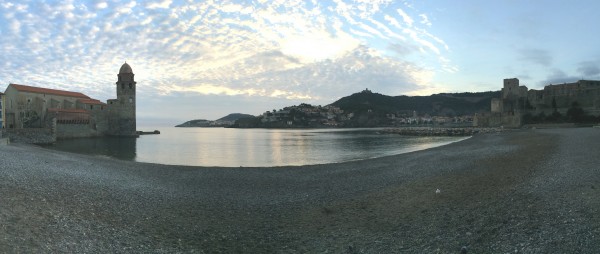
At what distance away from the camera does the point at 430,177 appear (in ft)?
42.4

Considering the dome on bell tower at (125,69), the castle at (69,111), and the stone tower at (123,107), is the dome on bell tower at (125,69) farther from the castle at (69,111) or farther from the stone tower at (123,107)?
the stone tower at (123,107)

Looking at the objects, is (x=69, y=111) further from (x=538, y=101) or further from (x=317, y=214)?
(x=538, y=101)

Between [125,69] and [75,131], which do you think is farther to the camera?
[125,69]

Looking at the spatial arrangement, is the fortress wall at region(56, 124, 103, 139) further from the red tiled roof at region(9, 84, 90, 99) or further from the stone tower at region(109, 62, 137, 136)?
the red tiled roof at region(9, 84, 90, 99)

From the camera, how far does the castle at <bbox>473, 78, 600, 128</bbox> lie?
64938 mm

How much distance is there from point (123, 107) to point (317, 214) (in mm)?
72480

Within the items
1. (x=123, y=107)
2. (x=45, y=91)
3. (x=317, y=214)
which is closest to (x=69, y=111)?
(x=45, y=91)

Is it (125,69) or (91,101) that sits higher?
(125,69)

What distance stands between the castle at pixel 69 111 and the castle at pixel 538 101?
80701 mm

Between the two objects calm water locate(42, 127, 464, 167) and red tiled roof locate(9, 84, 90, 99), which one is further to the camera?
red tiled roof locate(9, 84, 90, 99)

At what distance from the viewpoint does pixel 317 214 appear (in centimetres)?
940

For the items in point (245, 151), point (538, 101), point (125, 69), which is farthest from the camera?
point (538, 101)

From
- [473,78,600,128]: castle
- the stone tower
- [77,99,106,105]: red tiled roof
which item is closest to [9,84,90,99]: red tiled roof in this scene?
[77,99,106,105]: red tiled roof

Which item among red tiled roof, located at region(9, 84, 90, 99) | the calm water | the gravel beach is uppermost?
red tiled roof, located at region(9, 84, 90, 99)
